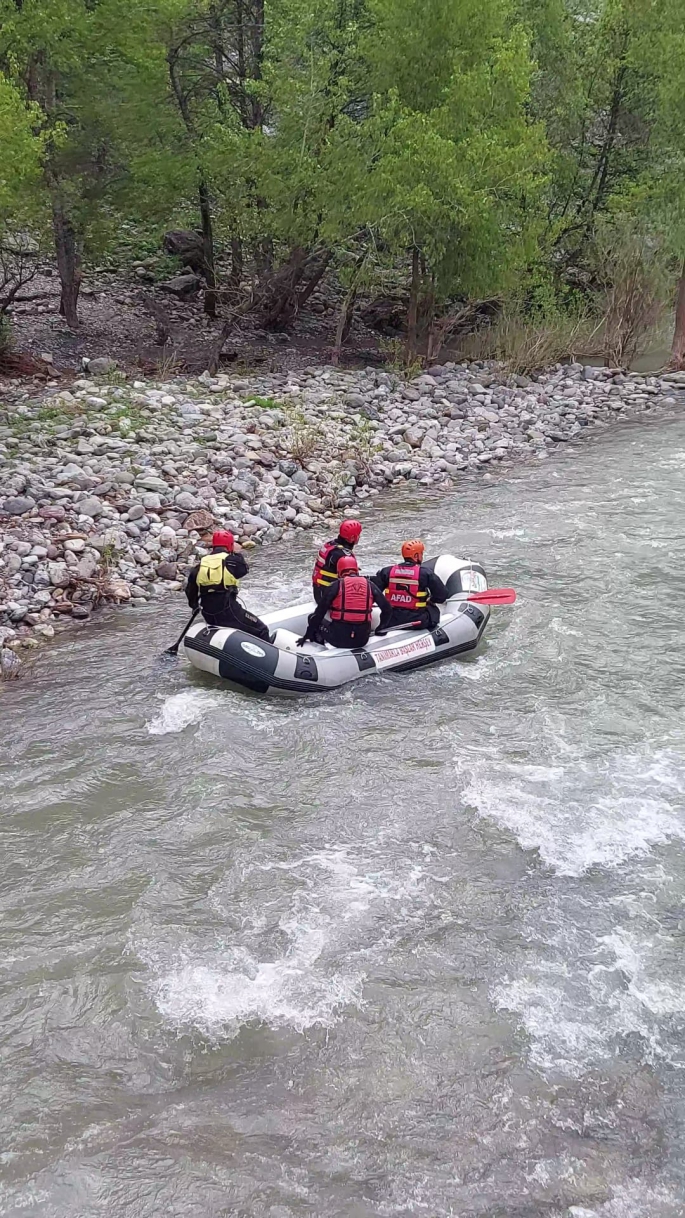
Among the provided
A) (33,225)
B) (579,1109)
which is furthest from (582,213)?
(579,1109)

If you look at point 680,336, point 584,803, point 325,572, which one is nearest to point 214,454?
point 325,572

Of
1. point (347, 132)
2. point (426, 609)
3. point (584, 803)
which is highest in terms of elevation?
point (347, 132)

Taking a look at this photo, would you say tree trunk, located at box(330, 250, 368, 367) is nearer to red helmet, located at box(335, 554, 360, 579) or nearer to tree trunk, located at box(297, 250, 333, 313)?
tree trunk, located at box(297, 250, 333, 313)

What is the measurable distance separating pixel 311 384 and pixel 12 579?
778 centimetres

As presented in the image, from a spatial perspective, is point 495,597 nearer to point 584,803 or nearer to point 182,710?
point 584,803

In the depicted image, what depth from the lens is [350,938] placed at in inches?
197

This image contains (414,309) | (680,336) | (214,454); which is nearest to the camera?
(214,454)

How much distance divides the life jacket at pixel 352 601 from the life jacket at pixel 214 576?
0.87 m

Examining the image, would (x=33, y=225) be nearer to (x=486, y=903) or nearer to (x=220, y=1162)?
(x=486, y=903)

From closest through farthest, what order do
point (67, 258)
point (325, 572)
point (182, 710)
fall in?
1. point (182, 710)
2. point (325, 572)
3. point (67, 258)

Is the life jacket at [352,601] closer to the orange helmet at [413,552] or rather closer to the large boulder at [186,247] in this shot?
the orange helmet at [413,552]

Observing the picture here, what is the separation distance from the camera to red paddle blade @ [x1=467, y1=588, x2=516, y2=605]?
27.6ft

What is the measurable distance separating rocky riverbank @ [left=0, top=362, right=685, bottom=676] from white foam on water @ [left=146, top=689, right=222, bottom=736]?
1.54 m

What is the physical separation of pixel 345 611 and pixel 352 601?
100 millimetres
